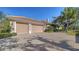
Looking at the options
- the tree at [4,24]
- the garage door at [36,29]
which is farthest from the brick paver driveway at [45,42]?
the tree at [4,24]

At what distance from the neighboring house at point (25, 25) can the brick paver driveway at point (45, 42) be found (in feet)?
0.41

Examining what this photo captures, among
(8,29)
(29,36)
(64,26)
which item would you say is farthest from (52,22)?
(8,29)

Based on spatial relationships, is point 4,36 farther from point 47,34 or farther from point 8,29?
point 47,34

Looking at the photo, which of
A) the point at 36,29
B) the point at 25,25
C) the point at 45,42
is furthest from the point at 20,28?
the point at 45,42

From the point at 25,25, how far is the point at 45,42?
2.15 ft

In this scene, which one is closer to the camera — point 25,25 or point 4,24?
point 4,24

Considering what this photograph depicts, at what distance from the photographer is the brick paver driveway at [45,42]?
5.01 meters

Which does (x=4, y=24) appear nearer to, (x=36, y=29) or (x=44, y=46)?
(x=36, y=29)

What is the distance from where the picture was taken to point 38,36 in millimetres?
5086

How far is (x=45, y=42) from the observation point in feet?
16.6

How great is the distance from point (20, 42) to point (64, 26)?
1.16 meters

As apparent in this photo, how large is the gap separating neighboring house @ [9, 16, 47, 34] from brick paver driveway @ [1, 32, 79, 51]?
13 cm

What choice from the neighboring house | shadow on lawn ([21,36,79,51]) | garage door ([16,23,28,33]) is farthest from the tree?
shadow on lawn ([21,36,79,51])

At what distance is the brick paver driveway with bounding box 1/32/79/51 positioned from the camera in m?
5.01
